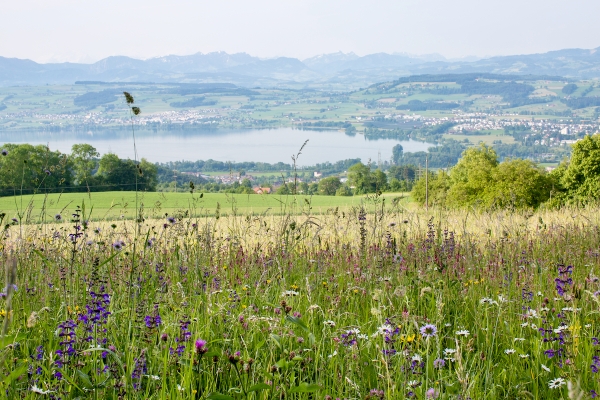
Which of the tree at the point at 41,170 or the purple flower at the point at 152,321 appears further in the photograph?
the tree at the point at 41,170

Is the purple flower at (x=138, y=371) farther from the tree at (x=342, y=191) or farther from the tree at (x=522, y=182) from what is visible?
the tree at (x=342, y=191)

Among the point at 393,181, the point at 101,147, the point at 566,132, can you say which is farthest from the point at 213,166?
the point at 566,132

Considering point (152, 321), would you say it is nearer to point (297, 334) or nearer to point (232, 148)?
point (297, 334)

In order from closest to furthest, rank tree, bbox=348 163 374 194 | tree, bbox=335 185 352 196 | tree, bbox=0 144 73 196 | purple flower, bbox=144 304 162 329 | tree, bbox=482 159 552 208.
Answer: purple flower, bbox=144 304 162 329, tree, bbox=0 144 73 196, tree, bbox=348 163 374 194, tree, bbox=482 159 552 208, tree, bbox=335 185 352 196

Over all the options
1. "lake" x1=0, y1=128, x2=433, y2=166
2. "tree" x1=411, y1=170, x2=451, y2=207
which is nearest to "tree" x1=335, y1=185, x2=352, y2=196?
"tree" x1=411, y1=170, x2=451, y2=207

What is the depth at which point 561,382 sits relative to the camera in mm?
2348

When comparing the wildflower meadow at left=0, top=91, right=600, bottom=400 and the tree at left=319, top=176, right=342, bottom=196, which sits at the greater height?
the wildflower meadow at left=0, top=91, right=600, bottom=400

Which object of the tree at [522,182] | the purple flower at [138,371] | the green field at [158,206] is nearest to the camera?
the purple flower at [138,371]

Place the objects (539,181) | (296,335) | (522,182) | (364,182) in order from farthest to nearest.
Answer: (539,181)
(522,182)
(364,182)
(296,335)

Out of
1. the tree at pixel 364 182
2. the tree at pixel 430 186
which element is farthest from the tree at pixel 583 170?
the tree at pixel 364 182

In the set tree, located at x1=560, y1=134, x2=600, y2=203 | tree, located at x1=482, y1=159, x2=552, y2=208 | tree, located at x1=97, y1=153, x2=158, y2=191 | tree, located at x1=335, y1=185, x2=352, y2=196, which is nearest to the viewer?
tree, located at x1=560, y1=134, x2=600, y2=203

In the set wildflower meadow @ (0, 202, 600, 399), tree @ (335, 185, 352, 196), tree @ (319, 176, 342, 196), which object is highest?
wildflower meadow @ (0, 202, 600, 399)

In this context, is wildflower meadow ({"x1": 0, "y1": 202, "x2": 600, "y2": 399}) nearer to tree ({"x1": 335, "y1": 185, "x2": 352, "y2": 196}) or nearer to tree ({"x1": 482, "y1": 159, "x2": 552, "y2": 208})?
tree ({"x1": 482, "y1": 159, "x2": 552, "y2": 208})

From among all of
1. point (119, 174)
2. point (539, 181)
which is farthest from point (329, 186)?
point (539, 181)
